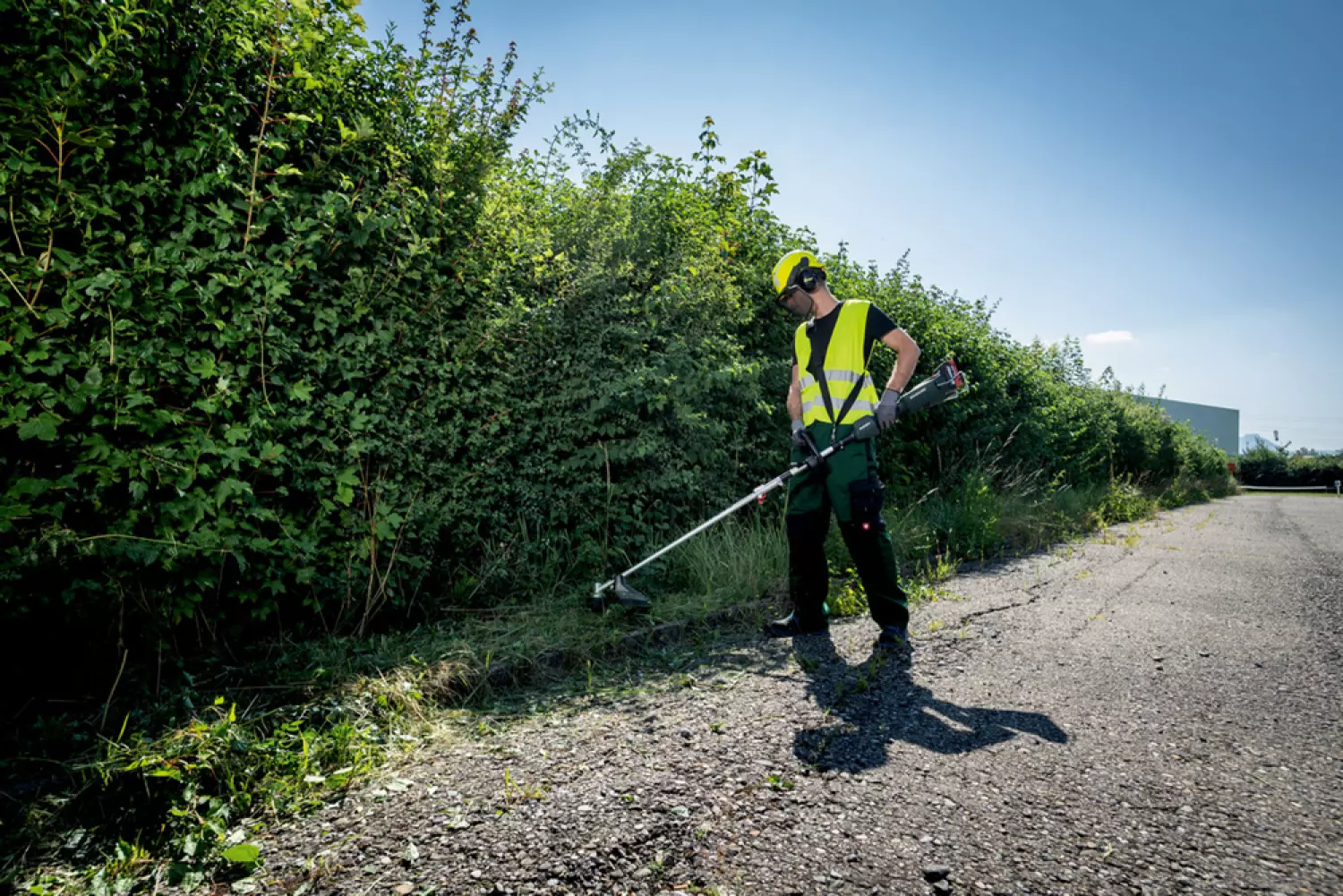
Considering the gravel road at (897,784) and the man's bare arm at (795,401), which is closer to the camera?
the gravel road at (897,784)

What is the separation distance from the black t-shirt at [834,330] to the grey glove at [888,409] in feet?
0.93

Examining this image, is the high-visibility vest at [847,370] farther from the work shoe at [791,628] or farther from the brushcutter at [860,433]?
the work shoe at [791,628]

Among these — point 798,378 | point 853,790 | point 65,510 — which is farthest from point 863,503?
point 65,510

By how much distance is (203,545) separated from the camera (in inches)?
118

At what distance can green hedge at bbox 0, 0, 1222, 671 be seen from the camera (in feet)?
8.89

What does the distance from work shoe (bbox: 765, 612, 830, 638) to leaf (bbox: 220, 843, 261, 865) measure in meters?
2.86

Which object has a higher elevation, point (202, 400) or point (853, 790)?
point (202, 400)

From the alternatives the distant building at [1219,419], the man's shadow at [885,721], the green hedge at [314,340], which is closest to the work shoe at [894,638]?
the man's shadow at [885,721]

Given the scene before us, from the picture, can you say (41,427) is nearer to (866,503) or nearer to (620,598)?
(620,598)

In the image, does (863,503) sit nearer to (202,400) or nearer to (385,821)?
(385,821)

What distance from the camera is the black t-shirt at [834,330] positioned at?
4016 mm

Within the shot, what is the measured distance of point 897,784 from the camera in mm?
2221

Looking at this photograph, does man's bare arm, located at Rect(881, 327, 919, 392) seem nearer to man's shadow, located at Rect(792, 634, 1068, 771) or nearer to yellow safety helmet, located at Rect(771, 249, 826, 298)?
yellow safety helmet, located at Rect(771, 249, 826, 298)

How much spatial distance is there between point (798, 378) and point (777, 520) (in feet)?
6.36
